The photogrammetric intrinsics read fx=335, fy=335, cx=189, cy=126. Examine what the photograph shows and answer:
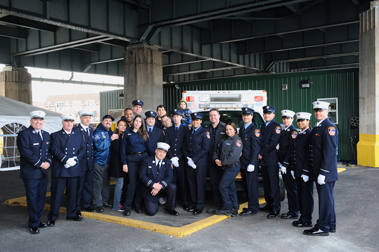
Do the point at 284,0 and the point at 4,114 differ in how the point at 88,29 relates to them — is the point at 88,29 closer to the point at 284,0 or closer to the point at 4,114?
the point at 4,114

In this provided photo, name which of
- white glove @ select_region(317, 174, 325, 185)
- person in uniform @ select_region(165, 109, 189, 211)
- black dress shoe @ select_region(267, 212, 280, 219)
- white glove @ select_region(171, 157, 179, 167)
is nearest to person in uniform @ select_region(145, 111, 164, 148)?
person in uniform @ select_region(165, 109, 189, 211)

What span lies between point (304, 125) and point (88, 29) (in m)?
11.6

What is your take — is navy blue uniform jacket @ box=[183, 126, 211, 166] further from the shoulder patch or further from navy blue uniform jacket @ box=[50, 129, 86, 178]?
navy blue uniform jacket @ box=[50, 129, 86, 178]

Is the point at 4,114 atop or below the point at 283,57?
below

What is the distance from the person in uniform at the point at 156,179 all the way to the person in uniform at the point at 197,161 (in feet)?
1.44

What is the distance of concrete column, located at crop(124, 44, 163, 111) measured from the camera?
17266 mm

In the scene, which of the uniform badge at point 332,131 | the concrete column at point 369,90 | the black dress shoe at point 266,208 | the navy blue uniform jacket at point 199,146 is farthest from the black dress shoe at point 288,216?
the concrete column at point 369,90

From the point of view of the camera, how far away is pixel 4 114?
40.6ft

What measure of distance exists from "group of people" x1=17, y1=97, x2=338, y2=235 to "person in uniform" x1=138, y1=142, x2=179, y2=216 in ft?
0.06

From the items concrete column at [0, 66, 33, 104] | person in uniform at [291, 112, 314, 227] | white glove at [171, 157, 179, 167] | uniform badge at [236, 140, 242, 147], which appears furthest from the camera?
concrete column at [0, 66, 33, 104]

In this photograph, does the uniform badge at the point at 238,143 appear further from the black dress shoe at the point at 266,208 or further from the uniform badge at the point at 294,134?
the black dress shoe at the point at 266,208

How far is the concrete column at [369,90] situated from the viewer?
13383 millimetres

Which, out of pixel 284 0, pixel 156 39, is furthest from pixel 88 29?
pixel 284 0

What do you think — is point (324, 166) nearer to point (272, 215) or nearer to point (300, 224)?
point (300, 224)
